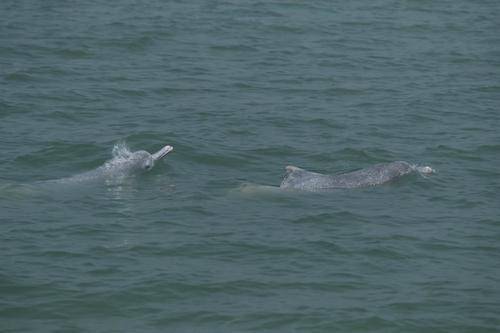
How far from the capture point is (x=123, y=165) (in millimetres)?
21406

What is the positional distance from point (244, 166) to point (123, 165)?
2574mm

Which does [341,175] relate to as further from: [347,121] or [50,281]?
[50,281]

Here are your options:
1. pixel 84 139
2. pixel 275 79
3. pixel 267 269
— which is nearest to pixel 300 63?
pixel 275 79

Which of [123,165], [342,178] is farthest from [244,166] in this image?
[123,165]

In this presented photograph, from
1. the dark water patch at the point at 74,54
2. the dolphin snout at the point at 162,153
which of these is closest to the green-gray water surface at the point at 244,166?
the dark water patch at the point at 74,54

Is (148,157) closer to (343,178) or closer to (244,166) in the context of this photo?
(244,166)

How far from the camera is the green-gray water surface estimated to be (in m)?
15.8

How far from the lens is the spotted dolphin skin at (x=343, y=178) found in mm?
20469

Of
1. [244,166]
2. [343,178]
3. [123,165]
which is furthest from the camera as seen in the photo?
[244,166]

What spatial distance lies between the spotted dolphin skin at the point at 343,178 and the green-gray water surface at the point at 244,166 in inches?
10.2

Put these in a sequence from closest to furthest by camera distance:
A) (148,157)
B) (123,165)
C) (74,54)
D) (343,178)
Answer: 1. (343,178)
2. (123,165)
3. (148,157)
4. (74,54)

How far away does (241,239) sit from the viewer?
59.1 ft

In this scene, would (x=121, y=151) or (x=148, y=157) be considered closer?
(x=148, y=157)

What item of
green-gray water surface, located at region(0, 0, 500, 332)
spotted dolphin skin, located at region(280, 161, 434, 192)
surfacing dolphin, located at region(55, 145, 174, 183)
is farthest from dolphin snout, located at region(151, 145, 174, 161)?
spotted dolphin skin, located at region(280, 161, 434, 192)
